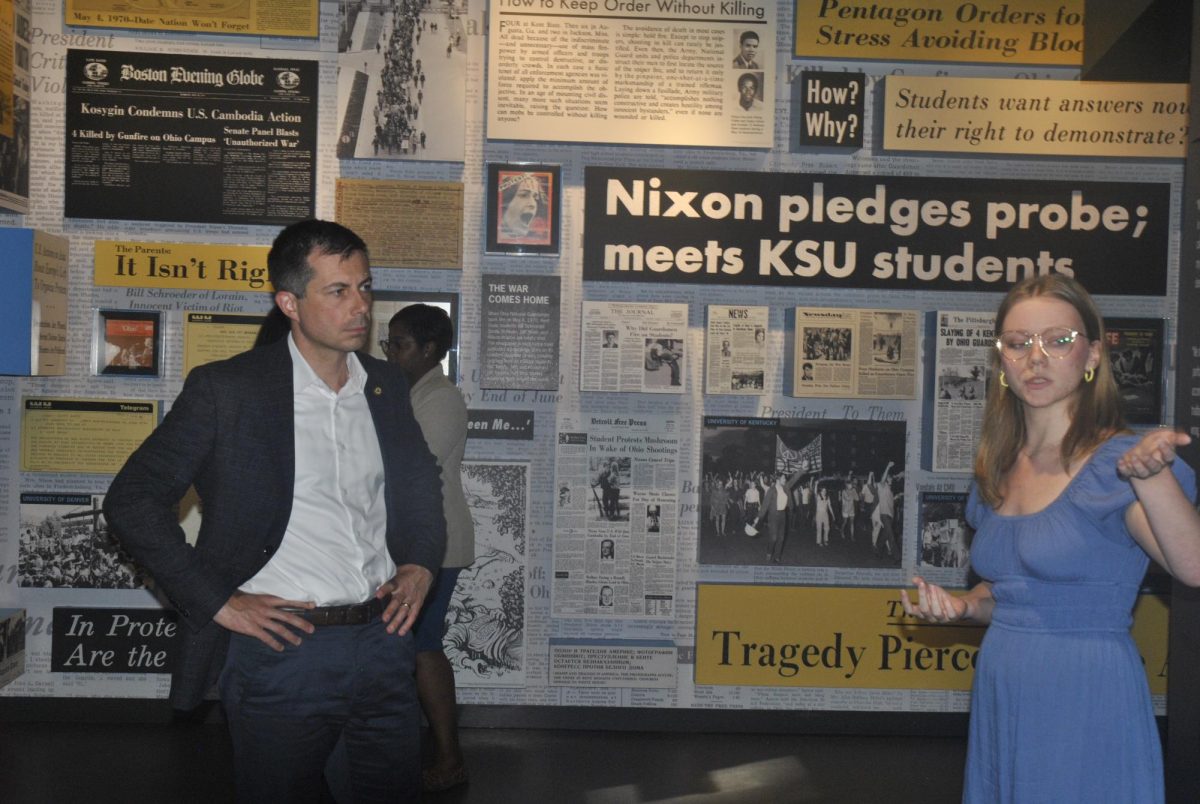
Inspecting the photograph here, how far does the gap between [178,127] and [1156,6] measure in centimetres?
392

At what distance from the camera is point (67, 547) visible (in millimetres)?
4797

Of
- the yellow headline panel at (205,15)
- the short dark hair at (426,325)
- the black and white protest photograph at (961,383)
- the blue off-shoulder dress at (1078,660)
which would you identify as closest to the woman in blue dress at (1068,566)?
the blue off-shoulder dress at (1078,660)

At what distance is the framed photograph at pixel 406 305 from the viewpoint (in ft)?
15.8

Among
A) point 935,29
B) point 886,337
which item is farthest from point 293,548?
point 935,29

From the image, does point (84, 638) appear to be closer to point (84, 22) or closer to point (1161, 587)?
point (84, 22)

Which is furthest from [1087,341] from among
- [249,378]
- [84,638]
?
[84,638]

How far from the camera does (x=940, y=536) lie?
4953 mm

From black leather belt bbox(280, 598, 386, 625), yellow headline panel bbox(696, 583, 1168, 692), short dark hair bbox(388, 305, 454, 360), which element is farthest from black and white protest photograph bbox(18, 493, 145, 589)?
black leather belt bbox(280, 598, 386, 625)

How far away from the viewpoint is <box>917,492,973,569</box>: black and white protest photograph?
16.2 ft

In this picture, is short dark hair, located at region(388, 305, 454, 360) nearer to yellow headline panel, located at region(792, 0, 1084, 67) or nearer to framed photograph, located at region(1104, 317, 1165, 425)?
yellow headline panel, located at region(792, 0, 1084, 67)

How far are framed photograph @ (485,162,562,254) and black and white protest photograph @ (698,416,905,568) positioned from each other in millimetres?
1093

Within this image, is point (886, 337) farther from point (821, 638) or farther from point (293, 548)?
point (293, 548)

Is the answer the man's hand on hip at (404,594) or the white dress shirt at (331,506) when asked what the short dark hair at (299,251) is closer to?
the white dress shirt at (331,506)

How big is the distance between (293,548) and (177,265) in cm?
285
